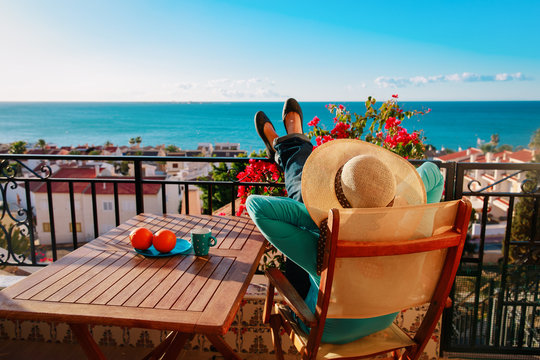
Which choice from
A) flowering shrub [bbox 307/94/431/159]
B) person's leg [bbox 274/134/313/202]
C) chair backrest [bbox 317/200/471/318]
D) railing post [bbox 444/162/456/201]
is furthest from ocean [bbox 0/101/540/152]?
chair backrest [bbox 317/200/471/318]

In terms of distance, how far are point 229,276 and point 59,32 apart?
56585mm

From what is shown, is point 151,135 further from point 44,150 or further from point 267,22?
point 267,22

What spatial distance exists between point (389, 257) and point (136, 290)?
80cm

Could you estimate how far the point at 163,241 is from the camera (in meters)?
1.47

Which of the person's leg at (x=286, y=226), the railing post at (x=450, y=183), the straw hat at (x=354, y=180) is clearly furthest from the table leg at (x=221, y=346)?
the railing post at (x=450, y=183)

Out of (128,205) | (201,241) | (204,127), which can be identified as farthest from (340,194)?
(204,127)

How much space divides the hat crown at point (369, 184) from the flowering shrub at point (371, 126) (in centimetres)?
176

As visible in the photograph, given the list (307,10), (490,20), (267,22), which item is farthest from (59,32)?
(490,20)

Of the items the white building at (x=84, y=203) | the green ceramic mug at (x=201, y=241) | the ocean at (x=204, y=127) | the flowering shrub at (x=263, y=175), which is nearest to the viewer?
the green ceramic mug at (x=201, y=241)

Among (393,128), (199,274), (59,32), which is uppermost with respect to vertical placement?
(59,32)

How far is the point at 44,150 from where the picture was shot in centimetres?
4244

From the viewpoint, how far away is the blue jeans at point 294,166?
1819 millimetres

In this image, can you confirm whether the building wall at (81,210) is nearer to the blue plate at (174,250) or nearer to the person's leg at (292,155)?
the person's leg at (292,155)

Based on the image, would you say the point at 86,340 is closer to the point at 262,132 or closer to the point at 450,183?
the point at 262,132
